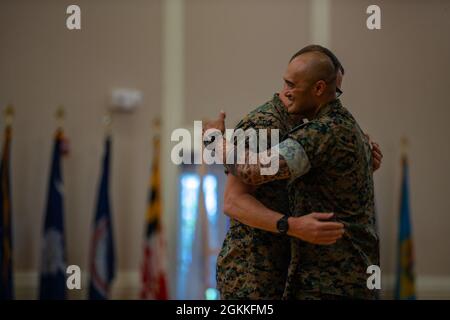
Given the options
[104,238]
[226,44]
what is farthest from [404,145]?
[104,238]

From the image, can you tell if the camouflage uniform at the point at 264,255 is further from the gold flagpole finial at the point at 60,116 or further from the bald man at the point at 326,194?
the gold flagpole finial at the point at 60,116

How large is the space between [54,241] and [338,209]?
4128 millimetres

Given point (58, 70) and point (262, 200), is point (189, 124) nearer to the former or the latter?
point (58, 70)

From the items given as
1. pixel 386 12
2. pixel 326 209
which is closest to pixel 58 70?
pixel 386 12

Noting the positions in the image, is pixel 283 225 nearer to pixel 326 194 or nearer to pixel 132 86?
pixel 326 194

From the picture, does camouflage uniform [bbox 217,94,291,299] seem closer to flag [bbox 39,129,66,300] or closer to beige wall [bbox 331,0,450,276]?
beige wall [bbox 331,0,450,276]

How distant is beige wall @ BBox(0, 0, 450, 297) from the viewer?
256 inches

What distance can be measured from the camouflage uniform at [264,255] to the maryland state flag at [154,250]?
3551 mm

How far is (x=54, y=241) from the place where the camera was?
6.13m

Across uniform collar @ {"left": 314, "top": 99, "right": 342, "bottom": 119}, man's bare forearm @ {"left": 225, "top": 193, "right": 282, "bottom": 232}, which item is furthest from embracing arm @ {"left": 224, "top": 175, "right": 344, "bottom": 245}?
uniform collar @ {"left": 314, "top": 99, "right": 342, "bottom": 119}

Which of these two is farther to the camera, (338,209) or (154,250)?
(154,250)
